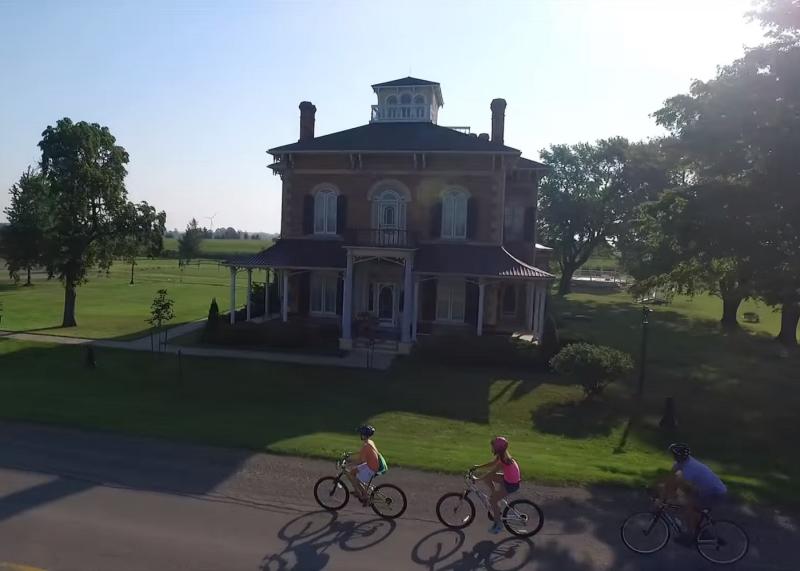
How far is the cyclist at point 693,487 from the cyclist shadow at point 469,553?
2.13 metres

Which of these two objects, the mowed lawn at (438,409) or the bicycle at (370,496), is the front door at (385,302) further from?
the bicycle at (370,496)

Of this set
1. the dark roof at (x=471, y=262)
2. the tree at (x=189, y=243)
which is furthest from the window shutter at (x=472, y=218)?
the tree at (x=189, y=243)

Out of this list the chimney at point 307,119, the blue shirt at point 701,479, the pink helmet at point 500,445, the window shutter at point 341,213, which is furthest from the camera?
the chimney at point 307,119

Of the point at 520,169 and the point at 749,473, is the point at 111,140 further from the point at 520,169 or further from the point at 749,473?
the point at 749,473

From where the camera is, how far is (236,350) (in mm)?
24438

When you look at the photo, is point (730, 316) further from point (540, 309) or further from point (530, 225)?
point (540, 309)

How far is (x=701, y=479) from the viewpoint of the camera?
7934mm

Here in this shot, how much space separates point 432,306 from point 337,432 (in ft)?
43.4

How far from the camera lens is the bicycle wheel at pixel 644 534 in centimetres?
819

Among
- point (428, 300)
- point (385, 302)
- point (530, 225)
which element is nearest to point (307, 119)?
point (385, 302)

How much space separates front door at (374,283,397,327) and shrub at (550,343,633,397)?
10.5 metres

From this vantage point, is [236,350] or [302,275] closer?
[236,350]

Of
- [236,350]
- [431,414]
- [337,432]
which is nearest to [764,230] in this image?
[431,414]

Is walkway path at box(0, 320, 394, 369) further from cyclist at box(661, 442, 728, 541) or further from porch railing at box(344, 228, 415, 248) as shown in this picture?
cyclist at box(661, 442, 728, 541)
